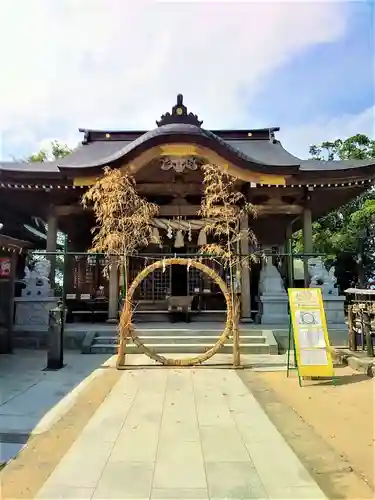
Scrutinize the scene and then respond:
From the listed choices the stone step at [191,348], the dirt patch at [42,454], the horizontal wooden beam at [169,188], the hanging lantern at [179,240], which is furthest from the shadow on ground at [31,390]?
the horizontal wooden beam at [169,188]

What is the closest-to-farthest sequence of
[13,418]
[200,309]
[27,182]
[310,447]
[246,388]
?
[310,447]
[13,418]
[246,388]
[27,182]
[200,309]

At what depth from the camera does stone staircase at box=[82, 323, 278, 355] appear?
29.3 feet

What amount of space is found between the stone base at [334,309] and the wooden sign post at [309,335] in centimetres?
382

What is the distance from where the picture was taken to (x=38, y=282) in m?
10.6

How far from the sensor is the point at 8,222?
14742 mm

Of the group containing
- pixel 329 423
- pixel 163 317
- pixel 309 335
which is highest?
pixel 309 335

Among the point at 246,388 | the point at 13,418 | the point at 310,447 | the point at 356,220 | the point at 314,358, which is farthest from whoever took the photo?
the point at 356,220

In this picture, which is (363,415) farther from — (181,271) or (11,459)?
(181,271)

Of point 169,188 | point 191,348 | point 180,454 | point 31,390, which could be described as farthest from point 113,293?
point 180,454

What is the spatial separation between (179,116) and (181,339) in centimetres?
707

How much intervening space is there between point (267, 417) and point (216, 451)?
1.28 metres

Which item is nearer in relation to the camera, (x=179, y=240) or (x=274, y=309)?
(x=274, y=309)

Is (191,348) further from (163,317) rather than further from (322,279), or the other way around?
(322,279)

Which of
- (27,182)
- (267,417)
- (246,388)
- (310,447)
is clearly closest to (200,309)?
(27,182)
